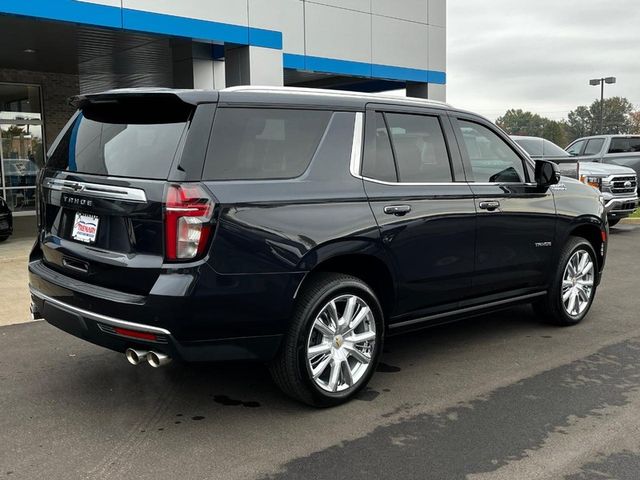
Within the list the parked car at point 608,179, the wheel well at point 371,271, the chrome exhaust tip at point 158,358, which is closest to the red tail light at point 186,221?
the chrome exhaust tip at point 158,358

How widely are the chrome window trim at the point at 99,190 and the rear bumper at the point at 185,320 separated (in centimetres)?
53

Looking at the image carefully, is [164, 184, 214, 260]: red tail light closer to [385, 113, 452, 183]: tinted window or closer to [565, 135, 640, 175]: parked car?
[385, 113, 452, 183]: tinted window

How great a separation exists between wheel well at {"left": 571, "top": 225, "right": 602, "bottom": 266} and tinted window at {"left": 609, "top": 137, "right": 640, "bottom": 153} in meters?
12.1

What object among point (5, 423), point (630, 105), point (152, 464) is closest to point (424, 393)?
point (152, 464)

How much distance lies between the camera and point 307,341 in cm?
380

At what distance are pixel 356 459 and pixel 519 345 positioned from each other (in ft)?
8.19

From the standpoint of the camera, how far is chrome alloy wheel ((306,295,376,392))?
3932mm

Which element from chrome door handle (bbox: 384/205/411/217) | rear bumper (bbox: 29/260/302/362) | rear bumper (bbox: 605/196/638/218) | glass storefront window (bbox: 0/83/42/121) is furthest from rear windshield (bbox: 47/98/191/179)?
glass storefront window (bbox: 0/83/42/121)

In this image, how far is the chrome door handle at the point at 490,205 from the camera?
486 centimetres

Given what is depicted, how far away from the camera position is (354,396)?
13.7 feet

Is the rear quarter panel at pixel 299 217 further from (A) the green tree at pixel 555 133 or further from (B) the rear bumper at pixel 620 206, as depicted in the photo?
(A) the green tree at pixel 555 133

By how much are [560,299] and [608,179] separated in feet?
26.9

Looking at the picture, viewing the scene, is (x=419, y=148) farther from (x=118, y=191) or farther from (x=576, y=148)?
(x=576, y=148)

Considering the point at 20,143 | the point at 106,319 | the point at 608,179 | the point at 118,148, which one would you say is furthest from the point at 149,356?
the point at 20,143
